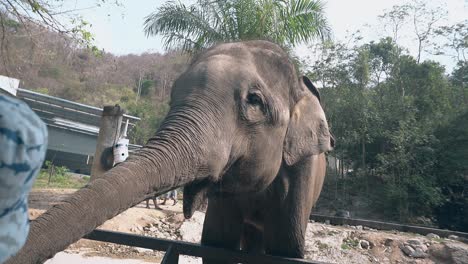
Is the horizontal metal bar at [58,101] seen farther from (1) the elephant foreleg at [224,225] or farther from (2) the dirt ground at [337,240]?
(1) the elephant foreleg at [224,225]

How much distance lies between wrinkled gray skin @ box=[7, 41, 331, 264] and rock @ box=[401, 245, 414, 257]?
761cm

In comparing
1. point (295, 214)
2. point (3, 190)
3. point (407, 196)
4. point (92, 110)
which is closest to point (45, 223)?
point (3, 190)

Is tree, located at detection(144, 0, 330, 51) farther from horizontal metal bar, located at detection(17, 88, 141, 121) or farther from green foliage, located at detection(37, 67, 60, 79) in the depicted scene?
green foliage, located at detection(37, 67, 60, 79)

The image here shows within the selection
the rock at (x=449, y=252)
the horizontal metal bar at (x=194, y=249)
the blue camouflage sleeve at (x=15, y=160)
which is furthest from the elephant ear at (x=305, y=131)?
the rock at (x=449, y=252)

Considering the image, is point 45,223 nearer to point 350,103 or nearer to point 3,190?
point 3,190

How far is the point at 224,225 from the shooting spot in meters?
3.05

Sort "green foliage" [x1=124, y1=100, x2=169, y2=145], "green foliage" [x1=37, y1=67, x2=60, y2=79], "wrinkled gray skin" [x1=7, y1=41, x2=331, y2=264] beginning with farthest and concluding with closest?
"green foliage" [x1=37, y1=67, x2=60, y2=79] → "green foliage" [x1=124, y1=100, x2=169, y2=145] → "wrinkled gray skin" [x1=7, y1=41, x2=331, y2=264]

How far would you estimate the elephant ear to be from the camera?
2.73 meters

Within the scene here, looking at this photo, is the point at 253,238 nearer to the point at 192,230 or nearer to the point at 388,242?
the point at 192,230

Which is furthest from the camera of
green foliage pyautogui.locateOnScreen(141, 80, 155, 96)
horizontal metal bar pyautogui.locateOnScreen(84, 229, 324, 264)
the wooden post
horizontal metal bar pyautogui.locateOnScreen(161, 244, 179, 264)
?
green foliage pyautogui.locateOnScreen(141, 80, 155, 96)

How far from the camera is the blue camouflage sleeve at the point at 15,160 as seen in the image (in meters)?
0.64

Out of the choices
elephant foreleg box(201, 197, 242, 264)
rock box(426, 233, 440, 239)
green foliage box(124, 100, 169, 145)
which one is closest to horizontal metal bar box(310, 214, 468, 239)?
rock box(426, 233, 440, 239)

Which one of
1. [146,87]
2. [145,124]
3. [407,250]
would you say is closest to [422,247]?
[407,250]

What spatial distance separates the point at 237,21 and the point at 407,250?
6.54 m
